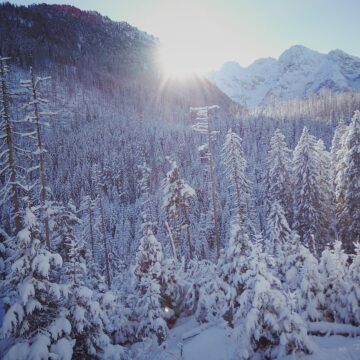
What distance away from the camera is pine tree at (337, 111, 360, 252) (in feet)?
96.8

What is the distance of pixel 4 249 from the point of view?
58.0 ft

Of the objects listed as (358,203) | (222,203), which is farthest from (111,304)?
(222,203)

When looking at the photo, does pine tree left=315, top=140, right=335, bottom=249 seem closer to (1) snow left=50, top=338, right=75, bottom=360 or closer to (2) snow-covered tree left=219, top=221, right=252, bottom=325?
(2) snow-covered tree left=219, top=221, right=252, bottom=325

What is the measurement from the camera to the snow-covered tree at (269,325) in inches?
452

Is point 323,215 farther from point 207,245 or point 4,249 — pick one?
point 207,245

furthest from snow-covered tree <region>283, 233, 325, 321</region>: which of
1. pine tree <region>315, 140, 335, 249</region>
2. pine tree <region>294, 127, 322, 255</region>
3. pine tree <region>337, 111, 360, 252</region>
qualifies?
pine tree <region>315, 140, 335, 249</region>

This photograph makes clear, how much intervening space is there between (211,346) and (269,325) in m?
3.90

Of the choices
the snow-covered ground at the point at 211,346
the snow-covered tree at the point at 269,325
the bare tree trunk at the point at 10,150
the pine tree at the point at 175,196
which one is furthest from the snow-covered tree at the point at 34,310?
the pine tree at the point at 175,196

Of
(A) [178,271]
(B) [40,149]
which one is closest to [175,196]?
(A) [178,271]

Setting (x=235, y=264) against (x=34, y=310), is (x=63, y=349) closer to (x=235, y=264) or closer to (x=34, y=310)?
(x=34, y=310)

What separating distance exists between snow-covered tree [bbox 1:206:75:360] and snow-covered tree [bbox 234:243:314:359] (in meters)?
6.02

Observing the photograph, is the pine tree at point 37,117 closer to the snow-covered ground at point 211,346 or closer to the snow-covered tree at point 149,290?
the snow-covered tree at point 149,290

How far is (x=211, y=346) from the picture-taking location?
14.6 meters

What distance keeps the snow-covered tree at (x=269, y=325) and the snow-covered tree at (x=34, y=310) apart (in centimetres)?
602
